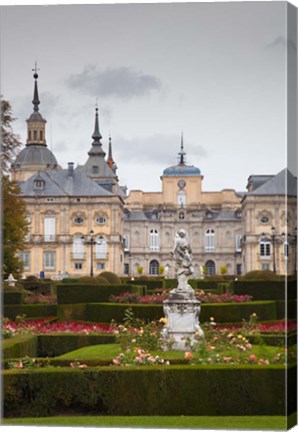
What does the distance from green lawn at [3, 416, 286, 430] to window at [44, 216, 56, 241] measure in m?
4.74

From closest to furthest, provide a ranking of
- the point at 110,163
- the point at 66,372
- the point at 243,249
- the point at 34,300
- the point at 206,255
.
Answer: the point at 66,372 → the point at 110,163 → the point at 243,249 → the point at 206,255 → the point at 34,300

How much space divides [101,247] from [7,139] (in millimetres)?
3796

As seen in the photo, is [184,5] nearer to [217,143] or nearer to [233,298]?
[217,143]

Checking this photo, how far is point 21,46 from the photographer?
12.4 meters

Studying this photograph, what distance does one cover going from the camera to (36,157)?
15312 millimetres

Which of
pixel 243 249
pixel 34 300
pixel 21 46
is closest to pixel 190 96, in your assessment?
pixel 21 46

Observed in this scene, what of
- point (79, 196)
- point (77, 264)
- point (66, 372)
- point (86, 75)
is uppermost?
point (86, 75)

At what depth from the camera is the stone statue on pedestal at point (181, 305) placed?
14.6 m

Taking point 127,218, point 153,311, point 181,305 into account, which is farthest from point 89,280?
point 181,305

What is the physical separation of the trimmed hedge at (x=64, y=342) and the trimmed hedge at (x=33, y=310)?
7.80ft

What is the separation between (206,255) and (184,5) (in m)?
8.11

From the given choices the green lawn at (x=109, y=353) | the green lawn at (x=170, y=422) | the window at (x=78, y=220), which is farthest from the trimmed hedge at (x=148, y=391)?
the window at (x=78, y=220)

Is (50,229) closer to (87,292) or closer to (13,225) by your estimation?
(13,225)

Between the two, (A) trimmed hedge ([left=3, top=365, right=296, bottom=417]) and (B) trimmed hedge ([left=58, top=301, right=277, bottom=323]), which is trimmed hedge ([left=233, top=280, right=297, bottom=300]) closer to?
(B) trimmed hedge ([left=58, top=301, right=277, bottom=323])
